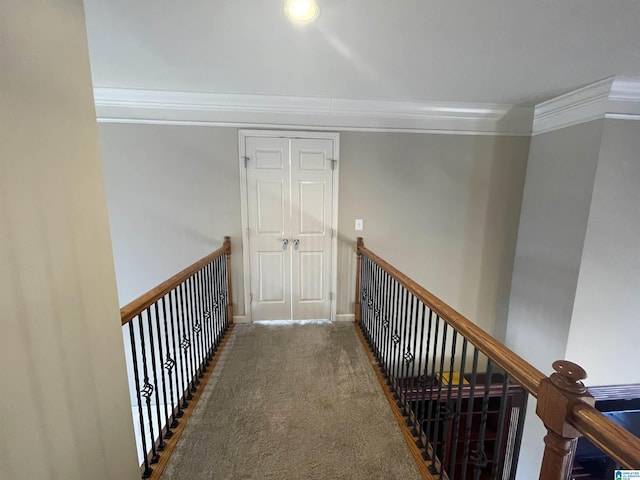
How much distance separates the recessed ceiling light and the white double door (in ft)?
4.37

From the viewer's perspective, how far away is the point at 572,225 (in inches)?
101

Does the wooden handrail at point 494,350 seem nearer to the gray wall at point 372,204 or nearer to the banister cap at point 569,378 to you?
the banister cap at point 569,378

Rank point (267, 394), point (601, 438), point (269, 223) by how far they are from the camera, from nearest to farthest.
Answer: point (601, 438), point (267, 394), point (269, 223)

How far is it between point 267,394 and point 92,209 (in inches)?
63.5

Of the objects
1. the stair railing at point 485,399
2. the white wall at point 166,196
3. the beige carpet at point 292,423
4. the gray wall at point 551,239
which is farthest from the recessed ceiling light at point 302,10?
the gray wall at point 551,239

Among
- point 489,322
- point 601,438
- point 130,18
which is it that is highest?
point 130,18

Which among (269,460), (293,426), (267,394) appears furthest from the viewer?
(267,394)

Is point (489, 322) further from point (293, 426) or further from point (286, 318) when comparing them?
point (293, 426)

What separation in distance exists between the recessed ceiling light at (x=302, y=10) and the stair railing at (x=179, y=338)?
1.63m

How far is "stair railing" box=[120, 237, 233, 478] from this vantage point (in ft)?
4.52

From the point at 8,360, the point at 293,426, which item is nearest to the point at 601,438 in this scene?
the point at 8,360

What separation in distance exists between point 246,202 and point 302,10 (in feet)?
5.88

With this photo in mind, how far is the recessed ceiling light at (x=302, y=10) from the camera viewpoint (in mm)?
1441

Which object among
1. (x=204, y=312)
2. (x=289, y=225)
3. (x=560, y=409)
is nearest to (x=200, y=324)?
(x=204, y=312)
